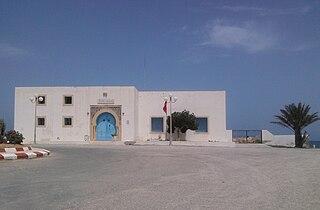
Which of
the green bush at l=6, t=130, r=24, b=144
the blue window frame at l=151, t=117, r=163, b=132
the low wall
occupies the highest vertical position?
the blue window frame at l=151, t=117, r=163, b=132

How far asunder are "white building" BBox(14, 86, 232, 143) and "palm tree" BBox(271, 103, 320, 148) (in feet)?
19.6

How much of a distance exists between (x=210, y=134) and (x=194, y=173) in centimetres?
2934

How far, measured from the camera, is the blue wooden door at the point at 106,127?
1554 inches

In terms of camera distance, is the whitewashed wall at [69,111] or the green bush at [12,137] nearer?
the green bush at [12,137]

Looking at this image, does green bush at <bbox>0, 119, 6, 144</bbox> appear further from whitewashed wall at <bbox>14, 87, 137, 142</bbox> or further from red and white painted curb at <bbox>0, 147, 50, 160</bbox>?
whitewashed wall at <bbox>14, 87, 137, 142</bbox>

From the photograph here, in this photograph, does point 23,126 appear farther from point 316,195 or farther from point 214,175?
point 316,195

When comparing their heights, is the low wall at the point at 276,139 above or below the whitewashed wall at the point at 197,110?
below

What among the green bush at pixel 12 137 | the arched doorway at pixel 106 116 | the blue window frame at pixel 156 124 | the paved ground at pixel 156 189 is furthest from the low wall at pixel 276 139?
the paved ground at pixel 156 189

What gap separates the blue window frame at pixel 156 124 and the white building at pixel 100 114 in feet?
0.33

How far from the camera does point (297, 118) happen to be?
37.8m

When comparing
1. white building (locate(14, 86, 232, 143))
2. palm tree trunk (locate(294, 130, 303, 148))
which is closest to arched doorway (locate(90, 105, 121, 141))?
white building (locate(14, 86, 232, 143))

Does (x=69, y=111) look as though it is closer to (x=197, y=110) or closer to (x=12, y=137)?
(x=197, y=110)

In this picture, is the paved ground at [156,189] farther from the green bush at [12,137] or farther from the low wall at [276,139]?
the low wall at [276,139]

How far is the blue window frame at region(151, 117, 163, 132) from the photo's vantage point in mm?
41031
